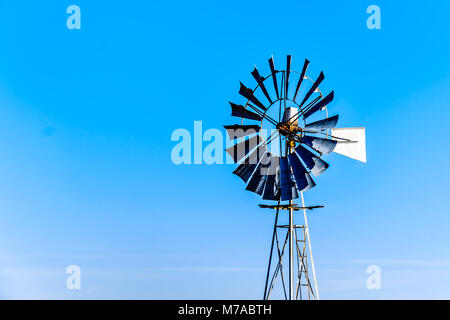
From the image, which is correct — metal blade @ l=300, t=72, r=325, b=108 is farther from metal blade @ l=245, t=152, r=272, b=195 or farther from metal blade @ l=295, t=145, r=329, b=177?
metal blade @ l=245, t=152, r=272, b=195

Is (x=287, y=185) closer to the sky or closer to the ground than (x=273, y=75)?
closer to the ground

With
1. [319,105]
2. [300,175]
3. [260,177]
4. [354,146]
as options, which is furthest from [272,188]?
[319,105]

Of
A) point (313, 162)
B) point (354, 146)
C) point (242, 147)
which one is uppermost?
point (242, 147)

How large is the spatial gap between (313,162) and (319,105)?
1.89m

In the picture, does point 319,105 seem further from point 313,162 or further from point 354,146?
point 313,162

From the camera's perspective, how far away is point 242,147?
18.7 metres

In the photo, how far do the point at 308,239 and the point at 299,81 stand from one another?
5.19m

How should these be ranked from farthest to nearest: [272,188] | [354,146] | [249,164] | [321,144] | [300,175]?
1. [249,164]
2. [272,188]
3. [354,146]
4. [300,175]
5. [321,144]

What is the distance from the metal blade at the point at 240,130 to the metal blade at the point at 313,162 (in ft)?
6.11

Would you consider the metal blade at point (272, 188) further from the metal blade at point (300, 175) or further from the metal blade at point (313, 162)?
the metal blade at point (313, 162)

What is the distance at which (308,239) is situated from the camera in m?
18.1

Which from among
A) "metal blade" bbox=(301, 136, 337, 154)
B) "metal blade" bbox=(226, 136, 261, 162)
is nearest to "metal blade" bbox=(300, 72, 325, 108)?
"metal blade" bbox=(301, 136, 337, 154)
